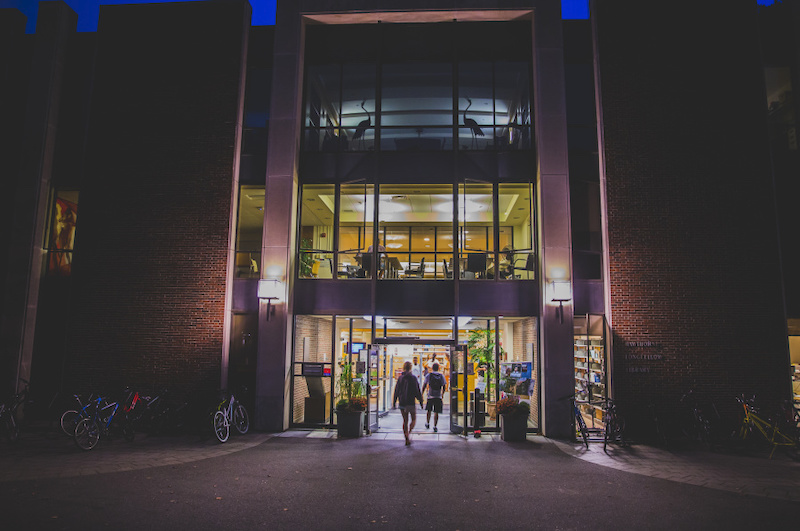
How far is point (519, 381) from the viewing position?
12.9 meters

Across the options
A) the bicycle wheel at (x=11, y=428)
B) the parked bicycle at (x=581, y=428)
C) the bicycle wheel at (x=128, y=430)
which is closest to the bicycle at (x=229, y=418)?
the bicycle wheel at (x=128, y=430)

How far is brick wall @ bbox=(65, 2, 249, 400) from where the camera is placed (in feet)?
41.9

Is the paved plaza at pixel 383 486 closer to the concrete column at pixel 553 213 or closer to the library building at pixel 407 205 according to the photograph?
the concrete column at pixel 553 213

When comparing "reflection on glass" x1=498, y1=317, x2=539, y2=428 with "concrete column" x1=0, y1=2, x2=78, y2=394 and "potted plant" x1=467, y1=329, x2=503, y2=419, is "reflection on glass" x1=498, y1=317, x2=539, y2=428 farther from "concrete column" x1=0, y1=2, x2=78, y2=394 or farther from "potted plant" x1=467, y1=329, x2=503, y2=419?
"concrete column" x1=0, y1=2, x2=78, y2=394

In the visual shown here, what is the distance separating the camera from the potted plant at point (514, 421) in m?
11.7

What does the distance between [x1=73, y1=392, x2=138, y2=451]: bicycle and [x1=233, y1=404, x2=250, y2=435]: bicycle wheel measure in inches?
82.2

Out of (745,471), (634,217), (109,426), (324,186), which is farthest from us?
(324,186)

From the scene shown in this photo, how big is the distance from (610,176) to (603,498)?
8006mm

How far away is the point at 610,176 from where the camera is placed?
12773mm

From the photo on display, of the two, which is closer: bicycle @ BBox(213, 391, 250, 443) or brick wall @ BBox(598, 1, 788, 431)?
bicycle @ BBox(213, 391, 250, 443)

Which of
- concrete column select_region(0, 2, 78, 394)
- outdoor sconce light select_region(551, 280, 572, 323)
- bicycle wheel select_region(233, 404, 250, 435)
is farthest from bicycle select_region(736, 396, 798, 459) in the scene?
concrete column select_region(0, 2, 78, 394)

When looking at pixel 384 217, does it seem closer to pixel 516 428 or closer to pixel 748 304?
pixel 516 428

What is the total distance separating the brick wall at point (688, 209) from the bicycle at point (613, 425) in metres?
0.81

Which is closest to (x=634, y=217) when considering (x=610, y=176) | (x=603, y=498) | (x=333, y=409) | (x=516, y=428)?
(x=610, y=176)
